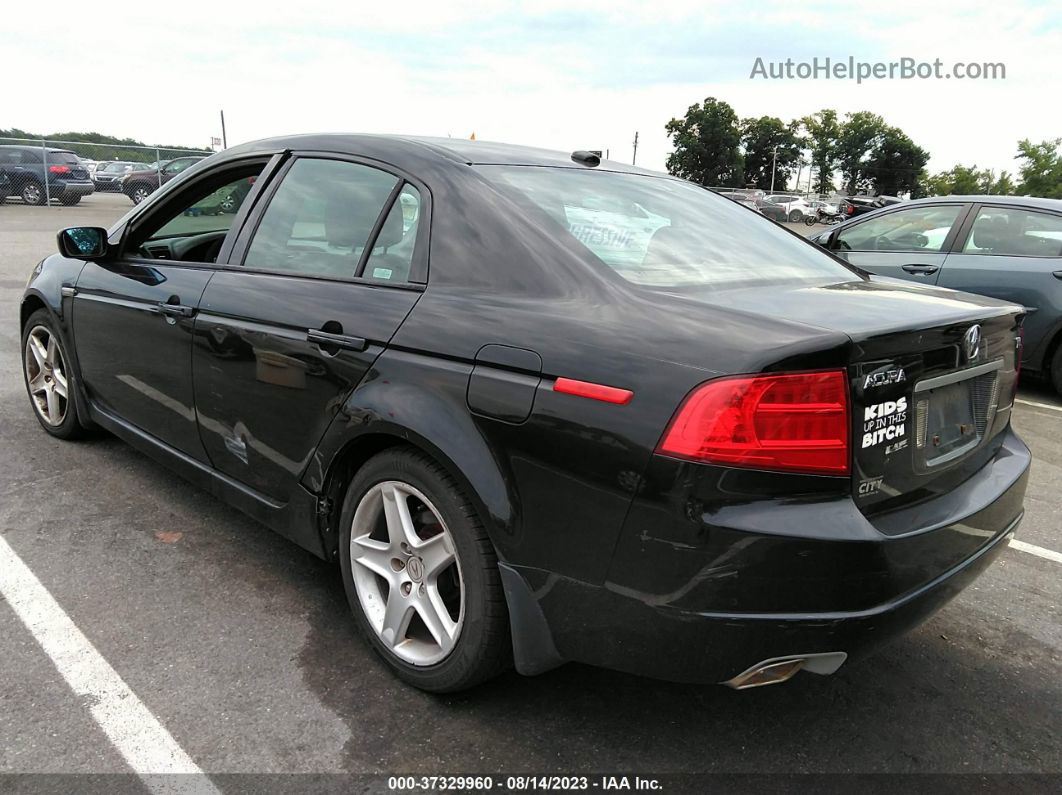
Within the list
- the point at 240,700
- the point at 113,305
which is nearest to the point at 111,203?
the point at 113,305

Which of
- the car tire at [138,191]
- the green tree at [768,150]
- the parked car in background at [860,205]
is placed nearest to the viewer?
the car tire at [138,191]

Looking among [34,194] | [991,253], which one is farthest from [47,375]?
[34,194]

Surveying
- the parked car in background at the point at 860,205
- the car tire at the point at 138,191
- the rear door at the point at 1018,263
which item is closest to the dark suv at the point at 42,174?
the car tire at the point at 138,191

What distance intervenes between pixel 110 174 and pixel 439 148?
3311 centimetres

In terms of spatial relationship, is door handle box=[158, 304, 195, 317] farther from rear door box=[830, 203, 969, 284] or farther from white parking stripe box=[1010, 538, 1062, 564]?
rear door box=[830, 203, 969, 284]

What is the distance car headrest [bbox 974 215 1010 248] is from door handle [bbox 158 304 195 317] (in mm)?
6017

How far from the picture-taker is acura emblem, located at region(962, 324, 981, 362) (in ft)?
7.11

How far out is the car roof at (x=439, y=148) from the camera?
2.67m

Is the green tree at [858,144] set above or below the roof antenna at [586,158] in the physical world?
above

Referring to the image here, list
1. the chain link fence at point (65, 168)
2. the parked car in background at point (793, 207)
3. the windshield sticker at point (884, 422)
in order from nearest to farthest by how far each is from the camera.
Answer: the windshield sticker at point (884, 422), the chain link fence at point (65, 168), the parked car in background at point (793, 207)

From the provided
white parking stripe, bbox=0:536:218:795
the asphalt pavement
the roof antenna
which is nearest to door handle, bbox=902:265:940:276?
the asphalt pavement

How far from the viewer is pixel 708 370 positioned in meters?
1.78

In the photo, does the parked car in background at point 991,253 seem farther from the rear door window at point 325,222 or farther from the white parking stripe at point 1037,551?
the rear door window at point 325,222

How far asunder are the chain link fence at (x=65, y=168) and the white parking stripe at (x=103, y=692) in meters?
21.0
